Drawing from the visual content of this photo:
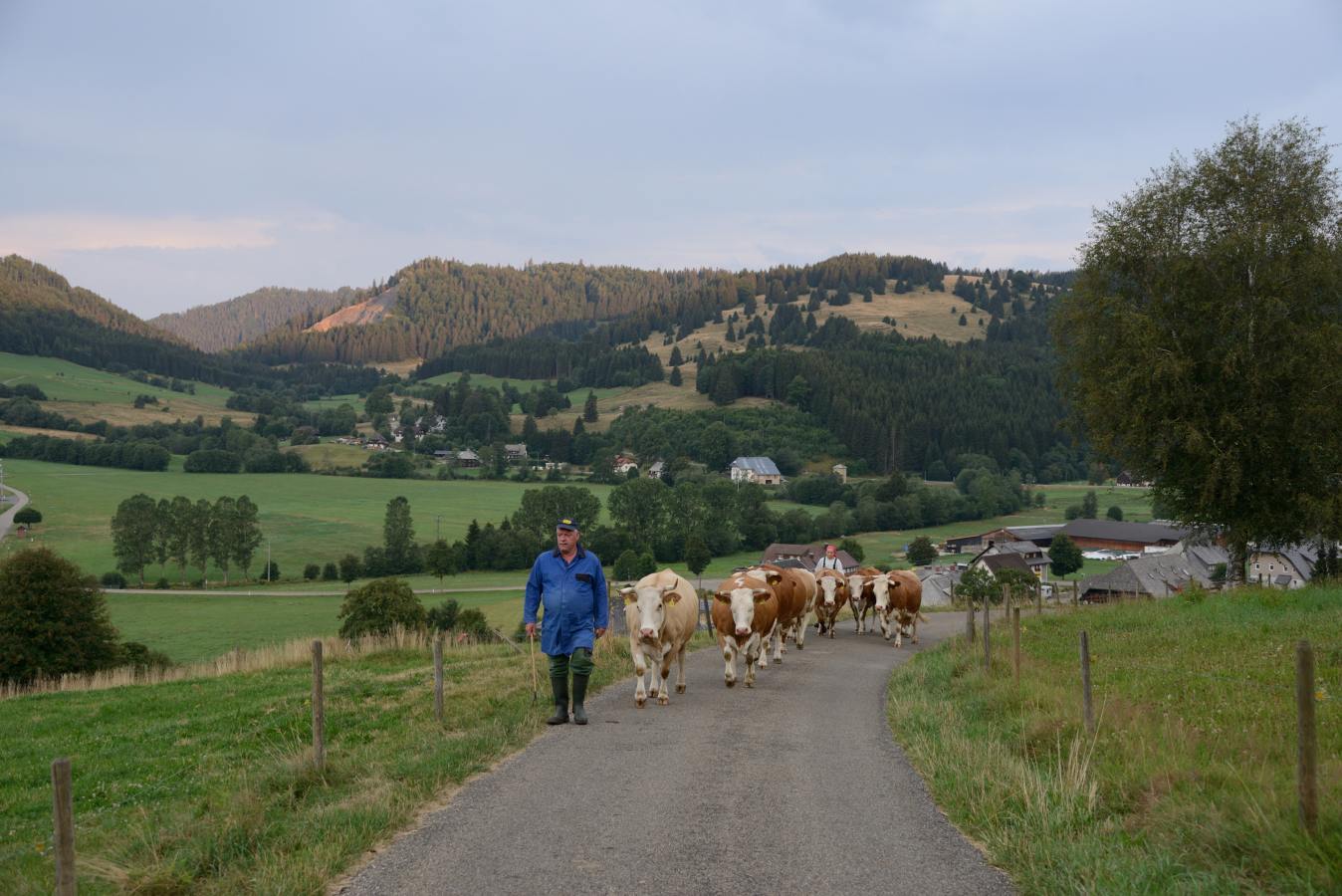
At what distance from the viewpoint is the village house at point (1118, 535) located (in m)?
110

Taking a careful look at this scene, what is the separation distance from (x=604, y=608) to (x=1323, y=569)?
25883mm

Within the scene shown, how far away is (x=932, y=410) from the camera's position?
170375 millimetres

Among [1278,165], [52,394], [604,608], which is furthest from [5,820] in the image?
[52,394]

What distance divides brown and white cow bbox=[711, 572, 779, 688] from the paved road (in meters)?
3.71

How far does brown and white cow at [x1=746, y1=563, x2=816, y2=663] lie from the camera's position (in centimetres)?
1914

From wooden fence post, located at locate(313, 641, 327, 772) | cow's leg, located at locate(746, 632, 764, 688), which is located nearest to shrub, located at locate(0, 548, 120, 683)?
cow's leg, located at locate(746, 632, 764, 688)

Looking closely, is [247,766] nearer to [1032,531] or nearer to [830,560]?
[830,560]

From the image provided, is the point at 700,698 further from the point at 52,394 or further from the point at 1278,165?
the point at 52,394

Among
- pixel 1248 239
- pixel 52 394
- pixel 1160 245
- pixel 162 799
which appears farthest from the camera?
pixel 52 394

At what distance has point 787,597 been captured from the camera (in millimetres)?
19688

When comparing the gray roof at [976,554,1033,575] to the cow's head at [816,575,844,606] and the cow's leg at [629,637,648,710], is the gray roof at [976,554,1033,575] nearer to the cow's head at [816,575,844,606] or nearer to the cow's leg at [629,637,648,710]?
the cow's head at [816,575,844,606]

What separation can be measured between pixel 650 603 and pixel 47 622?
2950 cm

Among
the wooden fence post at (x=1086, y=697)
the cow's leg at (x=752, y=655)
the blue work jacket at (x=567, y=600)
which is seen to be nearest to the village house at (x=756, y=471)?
the cow's leg at (x=752, y=655)

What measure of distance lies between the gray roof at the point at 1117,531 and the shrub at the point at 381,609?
89806 millimetres
